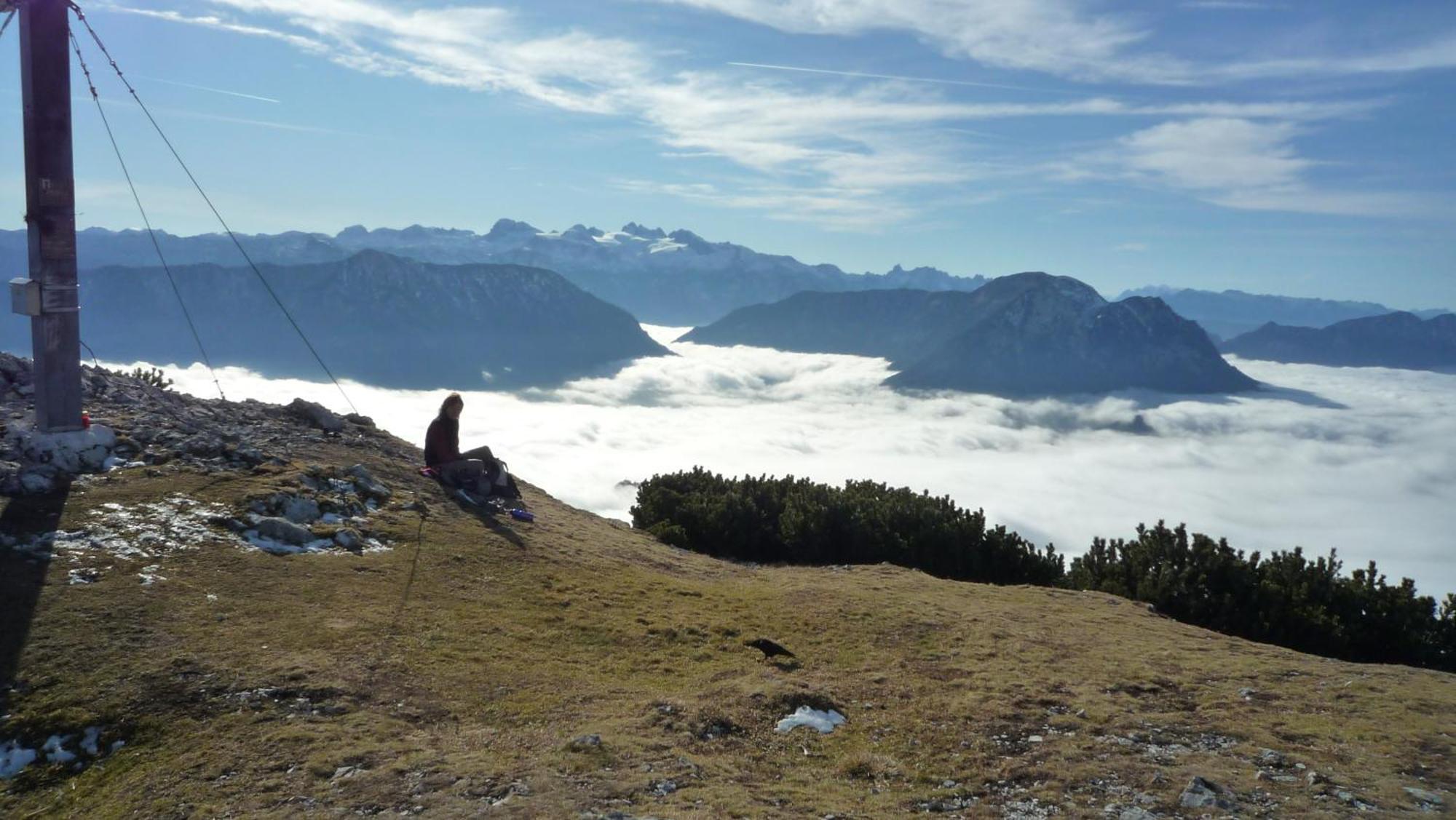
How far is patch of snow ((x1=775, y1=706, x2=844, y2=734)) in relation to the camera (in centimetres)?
814

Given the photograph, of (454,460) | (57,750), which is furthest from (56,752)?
(454,460)

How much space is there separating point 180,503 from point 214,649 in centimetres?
439

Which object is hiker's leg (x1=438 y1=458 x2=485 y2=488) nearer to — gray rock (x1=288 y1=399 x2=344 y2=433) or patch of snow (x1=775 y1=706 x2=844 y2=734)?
gray rock (x1=288 y1=399 x2=344 y2=433)

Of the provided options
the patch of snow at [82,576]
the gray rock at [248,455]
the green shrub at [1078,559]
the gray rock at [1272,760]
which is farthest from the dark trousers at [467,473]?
the gray rock at [1272,760]

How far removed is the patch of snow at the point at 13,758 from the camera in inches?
257

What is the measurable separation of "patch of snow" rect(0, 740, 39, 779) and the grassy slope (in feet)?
0.61

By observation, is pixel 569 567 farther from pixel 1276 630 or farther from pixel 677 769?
pixel 1276 630

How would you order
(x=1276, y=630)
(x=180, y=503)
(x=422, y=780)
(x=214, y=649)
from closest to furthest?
(x=422, y=780), (x=214, y=649), (x=180, y=503), (x=1276, y=630)

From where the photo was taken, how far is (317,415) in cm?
1822

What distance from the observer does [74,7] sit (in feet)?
41.5

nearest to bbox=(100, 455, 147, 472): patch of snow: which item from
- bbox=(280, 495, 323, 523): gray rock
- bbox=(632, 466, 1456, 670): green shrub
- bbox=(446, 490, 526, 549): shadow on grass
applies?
bbox=(280, 495, 323, 523): gray rock

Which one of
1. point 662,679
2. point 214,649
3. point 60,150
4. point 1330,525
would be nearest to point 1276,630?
point 662,679

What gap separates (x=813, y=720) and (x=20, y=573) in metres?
8.76

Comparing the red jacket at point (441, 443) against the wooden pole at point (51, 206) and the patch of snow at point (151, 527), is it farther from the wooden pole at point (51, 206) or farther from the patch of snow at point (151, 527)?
the wooden pole at point (51, 206)
